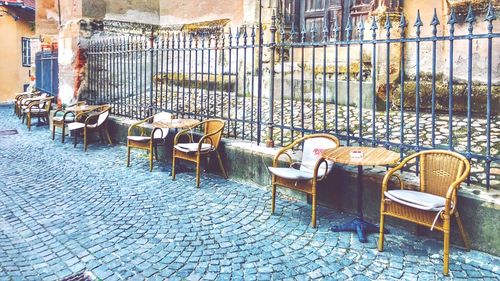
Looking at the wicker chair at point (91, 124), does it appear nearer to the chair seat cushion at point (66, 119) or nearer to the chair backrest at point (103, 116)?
the chair backrest at point (103, 116)

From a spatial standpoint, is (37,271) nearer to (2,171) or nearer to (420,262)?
(420,262)

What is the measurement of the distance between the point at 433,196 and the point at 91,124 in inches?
279

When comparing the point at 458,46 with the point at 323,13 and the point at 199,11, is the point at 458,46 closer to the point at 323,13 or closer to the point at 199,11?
the point at 323,13

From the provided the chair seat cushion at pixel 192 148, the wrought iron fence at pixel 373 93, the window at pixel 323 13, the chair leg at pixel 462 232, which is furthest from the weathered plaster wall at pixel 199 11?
the chair leg at pixel 462 232

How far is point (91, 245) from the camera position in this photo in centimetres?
378

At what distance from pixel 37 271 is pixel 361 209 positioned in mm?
2900

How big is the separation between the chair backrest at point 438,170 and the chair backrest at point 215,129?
111 inches

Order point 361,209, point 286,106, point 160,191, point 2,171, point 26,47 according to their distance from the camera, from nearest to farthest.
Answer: point 361,209 → point 160,191 → point 2,171 → point 286,106 → point 26,47

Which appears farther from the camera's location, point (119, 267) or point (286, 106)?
point (286, 106)

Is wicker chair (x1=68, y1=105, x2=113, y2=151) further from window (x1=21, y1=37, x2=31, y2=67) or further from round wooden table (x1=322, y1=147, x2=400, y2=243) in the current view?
window (x1=21, y1=37, x2=31, y2=67)

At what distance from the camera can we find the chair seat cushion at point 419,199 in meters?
3.32

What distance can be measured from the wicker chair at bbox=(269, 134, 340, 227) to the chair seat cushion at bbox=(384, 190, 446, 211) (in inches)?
31.3

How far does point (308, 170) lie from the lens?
15.4 ft

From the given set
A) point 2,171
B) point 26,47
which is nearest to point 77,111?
point 2,171
